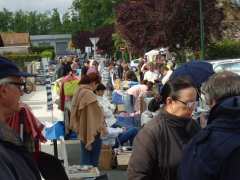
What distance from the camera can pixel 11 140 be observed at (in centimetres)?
238

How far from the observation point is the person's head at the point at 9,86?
2641mm

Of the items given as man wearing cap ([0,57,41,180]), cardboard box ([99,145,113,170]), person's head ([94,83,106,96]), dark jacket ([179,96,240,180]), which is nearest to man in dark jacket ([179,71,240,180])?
dark jacket ([179,96,240,180])

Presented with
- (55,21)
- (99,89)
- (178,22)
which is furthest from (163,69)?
(55,21)

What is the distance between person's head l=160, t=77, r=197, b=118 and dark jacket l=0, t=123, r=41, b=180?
1.78 m

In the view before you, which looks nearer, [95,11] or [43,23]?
[95,11]

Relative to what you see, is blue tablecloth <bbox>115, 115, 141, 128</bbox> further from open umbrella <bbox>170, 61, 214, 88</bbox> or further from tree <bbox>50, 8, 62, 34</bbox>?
tree <bbox>50, 8, 62, 34</bbox>

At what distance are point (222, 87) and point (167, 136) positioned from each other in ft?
3.20

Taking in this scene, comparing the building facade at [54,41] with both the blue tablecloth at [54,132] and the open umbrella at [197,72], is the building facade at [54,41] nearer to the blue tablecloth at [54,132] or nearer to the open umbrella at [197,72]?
the blue tablecloth at [54,132]

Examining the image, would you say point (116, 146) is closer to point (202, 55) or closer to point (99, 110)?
point (99, 110)

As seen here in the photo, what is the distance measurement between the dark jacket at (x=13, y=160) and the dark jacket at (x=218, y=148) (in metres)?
0.79

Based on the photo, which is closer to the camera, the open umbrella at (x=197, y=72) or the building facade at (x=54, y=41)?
the open umbrella at (x=197, y=72)

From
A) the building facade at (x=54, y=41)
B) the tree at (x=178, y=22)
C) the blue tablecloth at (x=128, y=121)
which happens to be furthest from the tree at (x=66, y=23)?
the blue tablecloth at (x=128, y=121)

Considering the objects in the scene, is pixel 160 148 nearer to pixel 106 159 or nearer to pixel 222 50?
pixel 106 159

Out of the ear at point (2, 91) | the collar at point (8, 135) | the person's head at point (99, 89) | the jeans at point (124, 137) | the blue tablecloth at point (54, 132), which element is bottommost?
the jeans at point (124, 137)
